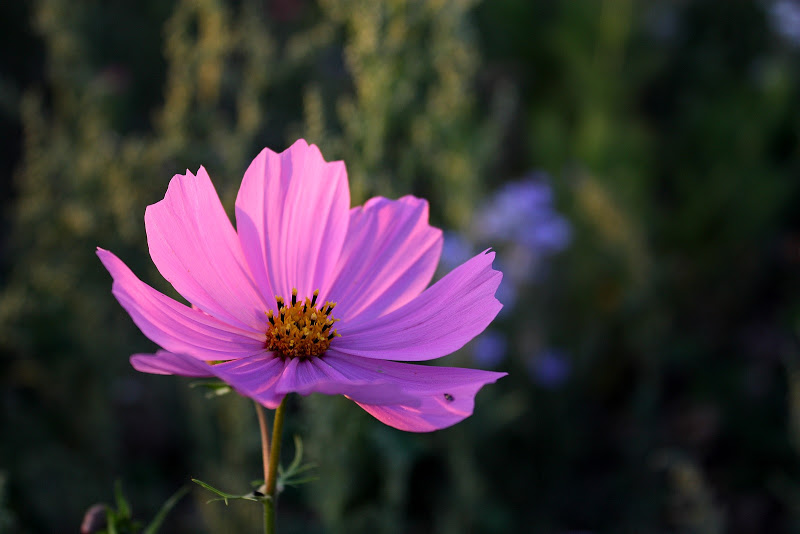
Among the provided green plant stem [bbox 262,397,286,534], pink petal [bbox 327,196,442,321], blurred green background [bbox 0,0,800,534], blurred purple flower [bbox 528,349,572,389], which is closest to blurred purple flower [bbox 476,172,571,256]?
blurred green background [bbox 0,0,800,534]

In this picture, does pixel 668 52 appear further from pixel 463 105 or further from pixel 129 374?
pixel 129 374

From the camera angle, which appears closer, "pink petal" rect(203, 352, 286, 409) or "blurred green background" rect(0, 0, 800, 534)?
"pink petal" rect(203, 352, 286, 409)

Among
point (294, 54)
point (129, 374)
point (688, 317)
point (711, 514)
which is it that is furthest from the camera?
point (688, 317)

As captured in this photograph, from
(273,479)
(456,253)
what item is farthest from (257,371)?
(456,253)

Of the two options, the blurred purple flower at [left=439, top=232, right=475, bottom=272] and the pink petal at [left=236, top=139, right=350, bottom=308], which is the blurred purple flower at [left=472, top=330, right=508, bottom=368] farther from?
the pink petal at [left=236, top=139, right=350, bottom=308]

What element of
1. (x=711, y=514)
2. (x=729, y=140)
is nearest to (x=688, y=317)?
(x=729, y=140)

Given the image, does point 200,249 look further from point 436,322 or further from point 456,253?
point 456,253

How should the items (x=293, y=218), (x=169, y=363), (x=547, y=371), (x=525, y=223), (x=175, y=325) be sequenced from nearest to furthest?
(x=169, y=363)
(x=175, y=325)
(x=293, y=218)
(x=547, y=371)
(x=525, y=223)

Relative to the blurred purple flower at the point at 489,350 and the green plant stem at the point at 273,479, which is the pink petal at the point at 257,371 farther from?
the blurred purple flower at the point at 489,350
